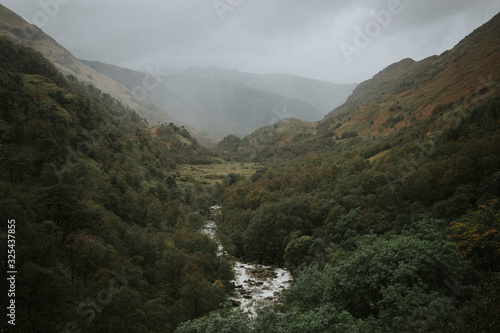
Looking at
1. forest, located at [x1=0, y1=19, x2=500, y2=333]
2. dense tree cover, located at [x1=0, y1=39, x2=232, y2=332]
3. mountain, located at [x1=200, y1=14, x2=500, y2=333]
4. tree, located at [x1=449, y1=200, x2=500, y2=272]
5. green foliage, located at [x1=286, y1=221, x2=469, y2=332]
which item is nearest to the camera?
green foliage, located at [x1=286, y1=221, x2=469, y2=332]

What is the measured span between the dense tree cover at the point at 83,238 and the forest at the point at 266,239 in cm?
16

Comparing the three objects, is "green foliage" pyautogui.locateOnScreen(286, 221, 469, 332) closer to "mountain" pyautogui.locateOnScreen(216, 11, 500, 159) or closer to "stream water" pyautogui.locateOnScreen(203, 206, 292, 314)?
"stream water" pyautogui.locateOnScreen(203, 206, 292, 314)

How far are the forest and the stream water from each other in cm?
271

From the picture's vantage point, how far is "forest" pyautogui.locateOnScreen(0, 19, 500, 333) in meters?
21.7

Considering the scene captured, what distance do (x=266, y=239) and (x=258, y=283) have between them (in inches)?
566

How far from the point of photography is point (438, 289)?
24.3m

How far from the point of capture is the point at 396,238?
3359 centimetres

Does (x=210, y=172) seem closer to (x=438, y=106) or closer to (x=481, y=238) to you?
(x=438, y=106)

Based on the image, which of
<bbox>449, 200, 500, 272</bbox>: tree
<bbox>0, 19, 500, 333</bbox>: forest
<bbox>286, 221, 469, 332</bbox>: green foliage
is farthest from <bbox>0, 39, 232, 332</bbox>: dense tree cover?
<bbox>449, 200, 500, 272</bbox>: tree

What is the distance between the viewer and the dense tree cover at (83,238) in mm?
22192

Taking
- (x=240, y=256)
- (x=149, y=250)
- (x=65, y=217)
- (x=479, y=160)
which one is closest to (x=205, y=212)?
(x=240, y=256)

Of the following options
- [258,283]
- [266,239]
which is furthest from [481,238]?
[266,239]

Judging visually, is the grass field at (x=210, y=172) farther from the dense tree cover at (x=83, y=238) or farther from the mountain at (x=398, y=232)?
the dense tree cover at (x=83, y=238)

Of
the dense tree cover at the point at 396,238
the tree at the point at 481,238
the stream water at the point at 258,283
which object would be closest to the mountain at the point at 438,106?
the dense tree cover at the point at 396,238
